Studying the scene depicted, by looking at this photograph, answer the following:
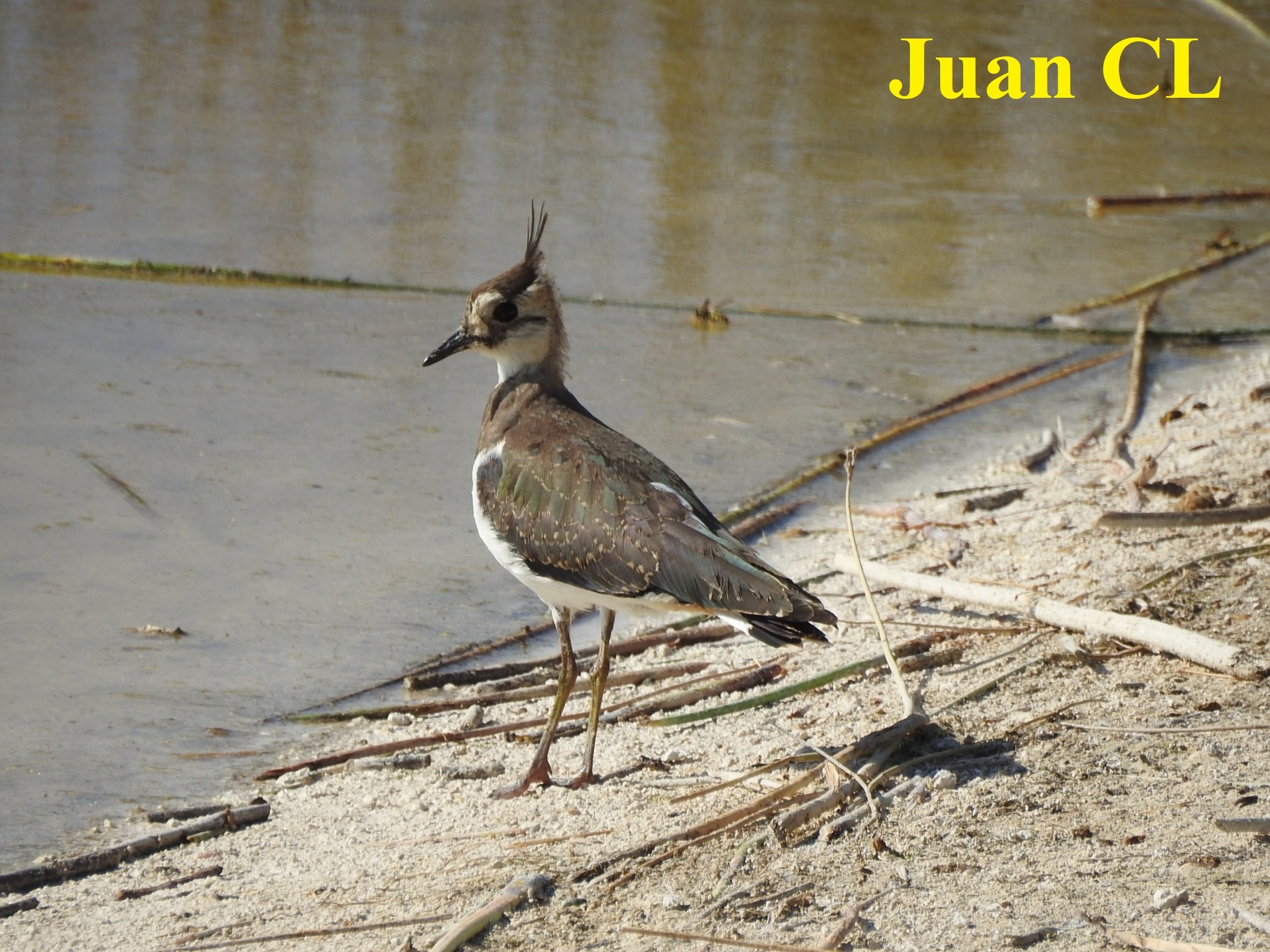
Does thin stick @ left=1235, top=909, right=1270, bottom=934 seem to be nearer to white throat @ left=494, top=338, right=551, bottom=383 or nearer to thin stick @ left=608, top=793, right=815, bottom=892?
thin stick @ left=608, top=793, right=815, bottom=892

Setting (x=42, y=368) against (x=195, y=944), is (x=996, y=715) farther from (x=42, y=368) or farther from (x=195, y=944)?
(x=42, y=368)

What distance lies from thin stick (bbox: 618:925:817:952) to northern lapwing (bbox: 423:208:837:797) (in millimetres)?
935

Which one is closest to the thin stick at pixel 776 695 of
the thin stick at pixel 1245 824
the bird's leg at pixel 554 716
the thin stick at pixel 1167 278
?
the bird's leg at pixel 554 716

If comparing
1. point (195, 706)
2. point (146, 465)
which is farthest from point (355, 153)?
point (195, 706)

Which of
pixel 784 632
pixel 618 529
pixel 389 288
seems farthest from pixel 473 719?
pixel 389 288

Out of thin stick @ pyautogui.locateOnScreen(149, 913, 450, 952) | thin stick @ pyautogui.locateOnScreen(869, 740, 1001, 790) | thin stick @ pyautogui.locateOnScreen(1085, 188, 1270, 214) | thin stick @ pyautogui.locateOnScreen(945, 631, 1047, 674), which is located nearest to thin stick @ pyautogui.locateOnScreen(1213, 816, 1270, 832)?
thin stick @ pyautogui.locateOnScreen(869, 740, 1001, 790)

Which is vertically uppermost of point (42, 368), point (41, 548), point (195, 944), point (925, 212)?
point (925, 212)

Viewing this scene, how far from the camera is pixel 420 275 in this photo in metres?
8.66

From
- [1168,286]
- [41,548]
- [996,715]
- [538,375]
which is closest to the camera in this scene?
[996,715]

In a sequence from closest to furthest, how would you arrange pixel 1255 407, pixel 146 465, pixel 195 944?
pixel 195 944 < pixel 146 465 < pixel 1255 407

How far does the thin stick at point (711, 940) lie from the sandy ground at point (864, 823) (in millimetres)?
13

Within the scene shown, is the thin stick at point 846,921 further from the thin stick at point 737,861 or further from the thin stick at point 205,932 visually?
the thin stick at point 205,932

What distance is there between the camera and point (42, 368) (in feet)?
23.2

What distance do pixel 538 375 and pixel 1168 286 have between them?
520 cm
